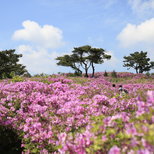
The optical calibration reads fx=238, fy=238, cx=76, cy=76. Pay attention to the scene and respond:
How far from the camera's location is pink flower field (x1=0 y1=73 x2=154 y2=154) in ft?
11.4

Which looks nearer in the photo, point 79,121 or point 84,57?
point 79,121

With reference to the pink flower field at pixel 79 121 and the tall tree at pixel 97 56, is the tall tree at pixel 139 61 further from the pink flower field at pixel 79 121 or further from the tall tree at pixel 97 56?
the pink flower field at pixel 79 121

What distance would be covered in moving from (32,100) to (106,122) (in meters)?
7.08

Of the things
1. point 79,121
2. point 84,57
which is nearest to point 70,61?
point 84,57

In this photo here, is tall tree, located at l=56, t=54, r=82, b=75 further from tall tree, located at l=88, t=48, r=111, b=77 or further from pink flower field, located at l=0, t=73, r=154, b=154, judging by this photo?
pink flower field, located at l=0, t=73, r=154, b=154

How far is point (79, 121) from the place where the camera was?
7262 millimetres

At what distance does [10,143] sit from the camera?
8.82 meters

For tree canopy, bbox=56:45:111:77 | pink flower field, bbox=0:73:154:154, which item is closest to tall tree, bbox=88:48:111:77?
tree canopy, bbox=56:45:111:77

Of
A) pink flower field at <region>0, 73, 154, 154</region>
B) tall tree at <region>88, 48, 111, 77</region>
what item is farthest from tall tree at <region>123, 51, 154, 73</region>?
pink flower field at <region>0, 73, 154, 154</region>

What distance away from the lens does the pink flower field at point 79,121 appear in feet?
11.4

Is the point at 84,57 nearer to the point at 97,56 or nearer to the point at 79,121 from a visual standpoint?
the point at 97,56

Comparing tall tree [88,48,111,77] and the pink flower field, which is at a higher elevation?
tall tree [88,48,111,77]

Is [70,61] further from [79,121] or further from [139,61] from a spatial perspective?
[79,121]

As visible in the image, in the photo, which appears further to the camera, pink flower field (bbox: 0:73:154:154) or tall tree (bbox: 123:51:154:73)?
tall tree (bbox: 123:51:154:73)
